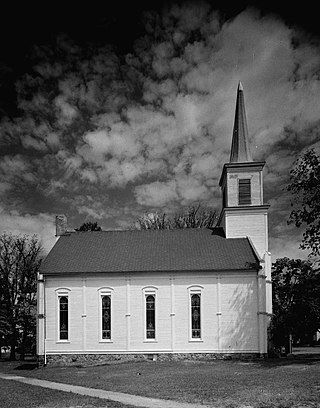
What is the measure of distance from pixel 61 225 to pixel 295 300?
21.0m

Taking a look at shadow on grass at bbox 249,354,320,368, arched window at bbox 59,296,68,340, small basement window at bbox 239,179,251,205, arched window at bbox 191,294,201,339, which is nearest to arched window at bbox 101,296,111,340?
arched window at bbox 59,296,68,340

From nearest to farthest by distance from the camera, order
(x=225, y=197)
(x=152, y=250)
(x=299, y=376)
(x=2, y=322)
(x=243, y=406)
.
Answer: (x=243, y=406) → (x=299, y=376) → (x=152, y=250) → (x=225, y=197) → (x=2, y=322)

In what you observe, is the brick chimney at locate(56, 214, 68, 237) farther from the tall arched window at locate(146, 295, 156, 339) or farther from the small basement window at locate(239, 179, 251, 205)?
the small basement window at locate(239, 179, 251, 205)

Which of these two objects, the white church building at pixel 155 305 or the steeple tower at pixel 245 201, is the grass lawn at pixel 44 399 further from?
the steeple tower at pixel 245 201

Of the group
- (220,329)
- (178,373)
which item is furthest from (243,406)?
(220,329)

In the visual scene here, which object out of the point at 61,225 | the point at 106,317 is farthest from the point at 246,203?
the point at 61,225

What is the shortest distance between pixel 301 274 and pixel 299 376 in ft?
73.9

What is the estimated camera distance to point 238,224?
41719 millimetres

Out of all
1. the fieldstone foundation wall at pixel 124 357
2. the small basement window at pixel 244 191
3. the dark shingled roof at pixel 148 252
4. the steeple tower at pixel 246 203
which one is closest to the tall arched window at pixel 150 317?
the fieldstone foundation wall at pixel 124 357

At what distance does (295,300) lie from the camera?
42000 mm

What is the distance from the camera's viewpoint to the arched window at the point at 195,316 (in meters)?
37.8

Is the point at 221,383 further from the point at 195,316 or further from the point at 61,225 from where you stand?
the point at 61,225

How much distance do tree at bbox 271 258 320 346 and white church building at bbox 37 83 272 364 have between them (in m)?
1.79

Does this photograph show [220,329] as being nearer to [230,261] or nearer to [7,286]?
[230,261]
